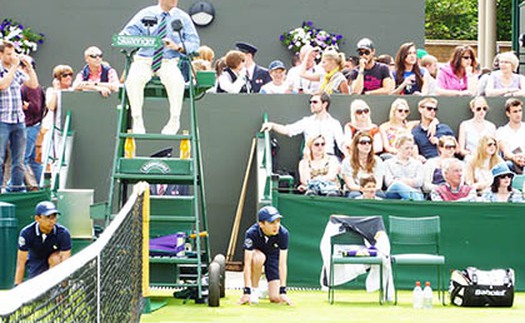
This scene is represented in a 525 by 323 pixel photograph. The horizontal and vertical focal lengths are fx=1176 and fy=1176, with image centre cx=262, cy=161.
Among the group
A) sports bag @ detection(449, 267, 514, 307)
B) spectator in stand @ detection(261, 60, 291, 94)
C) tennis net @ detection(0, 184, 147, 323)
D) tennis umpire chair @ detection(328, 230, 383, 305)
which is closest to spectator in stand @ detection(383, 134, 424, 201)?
tennis umpire chair @ detection(328, 230, 383, 305)

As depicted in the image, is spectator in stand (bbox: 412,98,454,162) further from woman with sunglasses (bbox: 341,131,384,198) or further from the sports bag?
the sports bag

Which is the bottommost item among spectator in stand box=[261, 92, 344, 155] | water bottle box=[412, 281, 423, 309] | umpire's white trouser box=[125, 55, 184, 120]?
water bottle box=[412, 281, 423, 309]

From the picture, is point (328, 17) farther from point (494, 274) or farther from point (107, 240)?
point (107, 240)

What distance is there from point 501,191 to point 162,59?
204 inches

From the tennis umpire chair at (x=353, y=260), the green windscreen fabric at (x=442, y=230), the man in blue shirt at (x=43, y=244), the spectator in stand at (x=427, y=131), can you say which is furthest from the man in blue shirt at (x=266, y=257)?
the spectator in stand at (x=427, y=131)

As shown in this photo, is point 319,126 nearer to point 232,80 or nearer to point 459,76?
point 232,80

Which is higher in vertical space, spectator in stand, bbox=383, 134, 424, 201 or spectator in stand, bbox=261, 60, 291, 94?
spectator in stand, bbox=261, 60, 291, 94

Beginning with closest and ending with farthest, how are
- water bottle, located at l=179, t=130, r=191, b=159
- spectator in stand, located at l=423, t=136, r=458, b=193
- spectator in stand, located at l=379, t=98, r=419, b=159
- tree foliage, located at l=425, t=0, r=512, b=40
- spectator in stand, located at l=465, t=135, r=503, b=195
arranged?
water bottle, located at l=179, t=130, r=191, b=159 < spectator in stand, located at l=465, t=135, r=503, b=195 < spectator in stand, located at l=423, t=136, r=458, b=193 < spectator in stand, located at l=379, t=98, r=419, b=159 < tree foliage, located at l=425, t=0, r=512, b=40

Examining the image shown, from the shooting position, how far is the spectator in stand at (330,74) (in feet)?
55.0

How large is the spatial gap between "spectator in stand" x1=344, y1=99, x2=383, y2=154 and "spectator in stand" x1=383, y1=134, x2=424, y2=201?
0.59 m

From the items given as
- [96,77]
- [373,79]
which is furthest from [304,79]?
[96,77]

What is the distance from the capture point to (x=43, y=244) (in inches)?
497

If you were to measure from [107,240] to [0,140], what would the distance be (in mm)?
8486

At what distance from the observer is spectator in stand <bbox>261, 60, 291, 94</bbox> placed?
1755 cm
